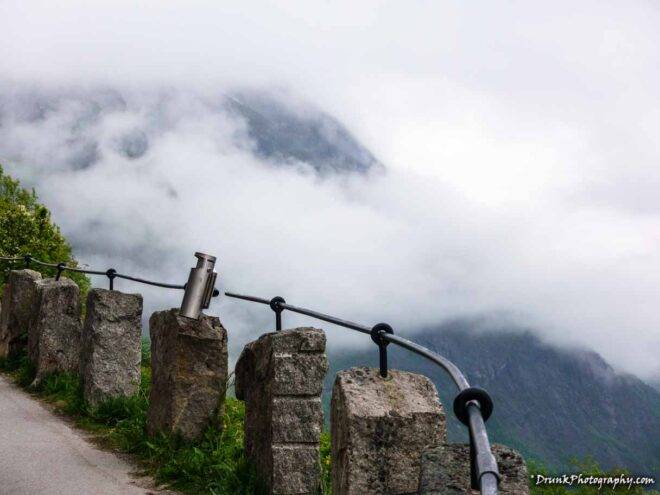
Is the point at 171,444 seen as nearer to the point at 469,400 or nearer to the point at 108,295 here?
the point at 108,295

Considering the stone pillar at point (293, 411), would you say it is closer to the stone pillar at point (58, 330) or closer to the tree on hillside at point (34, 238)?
the stone pillar at point (58, 330)

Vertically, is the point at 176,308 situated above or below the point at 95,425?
above

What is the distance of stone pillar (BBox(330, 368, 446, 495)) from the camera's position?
4.18 meters

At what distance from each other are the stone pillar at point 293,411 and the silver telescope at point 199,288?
1.19 m

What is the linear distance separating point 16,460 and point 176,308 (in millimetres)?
2006

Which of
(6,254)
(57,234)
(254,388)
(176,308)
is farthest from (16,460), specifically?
(57,234)

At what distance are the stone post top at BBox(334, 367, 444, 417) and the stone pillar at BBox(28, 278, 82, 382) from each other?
687cm

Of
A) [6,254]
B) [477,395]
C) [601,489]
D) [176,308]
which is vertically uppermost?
[6,254]

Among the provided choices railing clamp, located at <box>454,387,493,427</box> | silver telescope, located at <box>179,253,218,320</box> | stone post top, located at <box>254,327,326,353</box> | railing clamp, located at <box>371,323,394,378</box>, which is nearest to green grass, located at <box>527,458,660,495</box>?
silver telescope, located at <box>179,253,218,320</box>

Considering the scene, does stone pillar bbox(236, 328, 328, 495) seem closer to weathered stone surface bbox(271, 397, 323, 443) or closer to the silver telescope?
weathered stone surface bbox(271, 397, 323, 443)

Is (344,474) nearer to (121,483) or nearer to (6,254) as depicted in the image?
(121,483)

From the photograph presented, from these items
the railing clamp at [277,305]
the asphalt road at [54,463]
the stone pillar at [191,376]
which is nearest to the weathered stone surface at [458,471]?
the railing clamp at [277,305]

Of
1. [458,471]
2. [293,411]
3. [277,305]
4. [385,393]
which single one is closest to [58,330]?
[277,305]

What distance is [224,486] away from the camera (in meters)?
6.10
